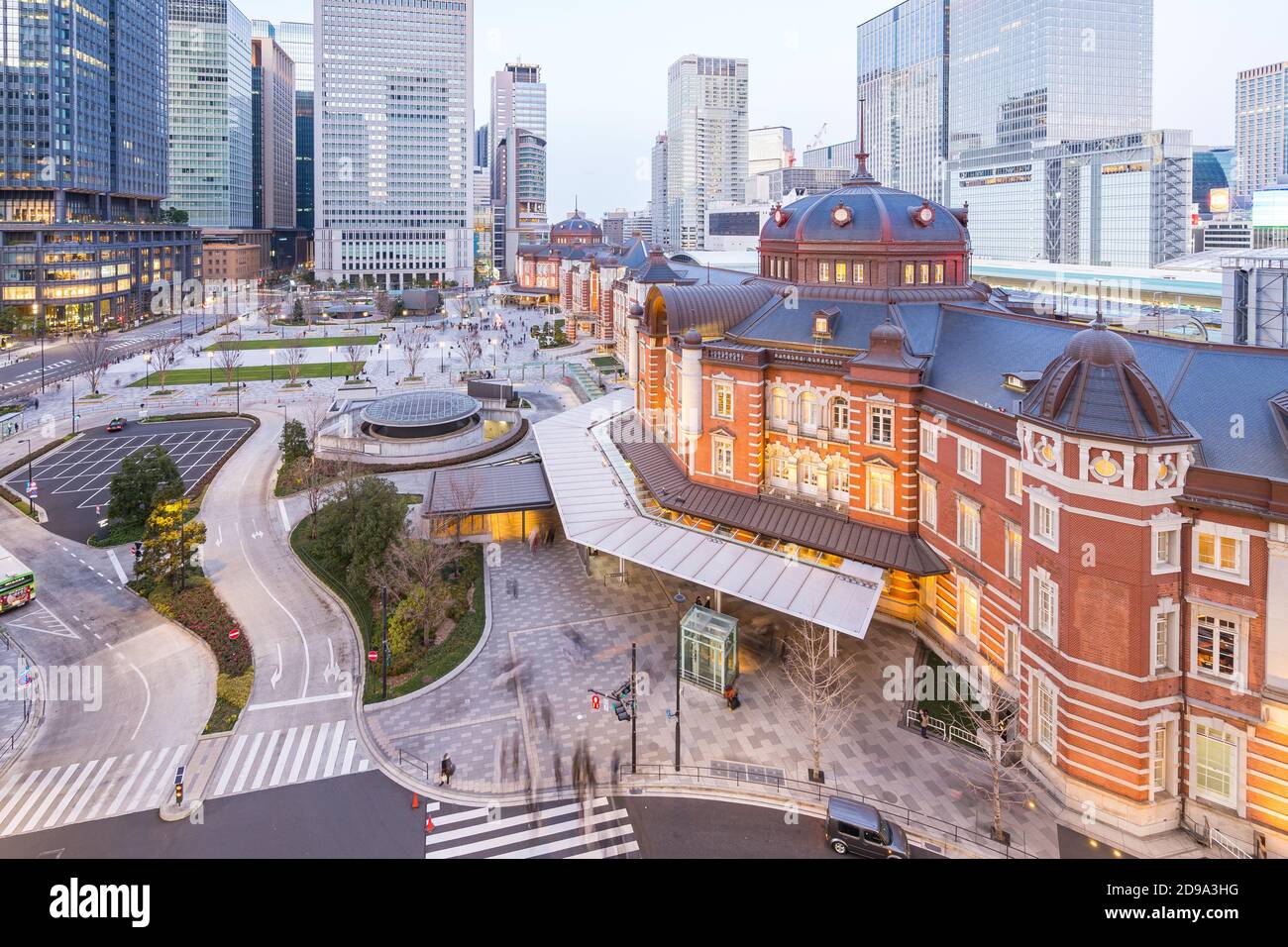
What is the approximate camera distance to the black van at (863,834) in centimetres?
2373

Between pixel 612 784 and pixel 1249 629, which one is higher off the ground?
pixel 1249 629

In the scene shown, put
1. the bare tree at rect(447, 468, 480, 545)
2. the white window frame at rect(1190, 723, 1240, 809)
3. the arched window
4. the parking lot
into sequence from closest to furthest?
the white window frame at rect(1190, 723, 1240, 809) → the arched window → the bare tree at rect(447, 468, 480, 545) → the parking lot

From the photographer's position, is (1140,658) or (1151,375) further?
(1151,375)

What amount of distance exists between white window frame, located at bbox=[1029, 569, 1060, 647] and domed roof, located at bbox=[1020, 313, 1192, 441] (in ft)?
18.0

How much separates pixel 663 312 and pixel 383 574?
1085 inches

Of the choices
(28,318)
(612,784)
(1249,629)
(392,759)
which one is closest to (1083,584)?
(1249,629)

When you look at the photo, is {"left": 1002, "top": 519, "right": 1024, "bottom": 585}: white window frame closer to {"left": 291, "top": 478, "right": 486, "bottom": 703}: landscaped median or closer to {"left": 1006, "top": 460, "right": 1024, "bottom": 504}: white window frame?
{"left": 1006, "top": 460, "right": 1024, "bottom": 504}: white window frame

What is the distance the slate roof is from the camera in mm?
36844

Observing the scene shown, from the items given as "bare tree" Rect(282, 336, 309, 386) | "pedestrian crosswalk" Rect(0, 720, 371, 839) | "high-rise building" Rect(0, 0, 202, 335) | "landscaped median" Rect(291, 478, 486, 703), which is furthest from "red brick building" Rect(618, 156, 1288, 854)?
"high-rise building" Rect(0, 0, 202, 335)

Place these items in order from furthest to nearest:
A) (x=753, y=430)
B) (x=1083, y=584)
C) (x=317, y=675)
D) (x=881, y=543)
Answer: (x=753, y=430) → (x=881, y=543) → (x=317, y=675) → (x=1083, y=584)

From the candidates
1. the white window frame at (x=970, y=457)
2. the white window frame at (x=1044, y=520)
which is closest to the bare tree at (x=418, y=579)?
the white window frame at (x=970, y=457)

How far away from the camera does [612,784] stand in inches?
1088

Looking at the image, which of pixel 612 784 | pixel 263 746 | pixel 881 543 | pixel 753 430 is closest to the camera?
pixel 612 784
